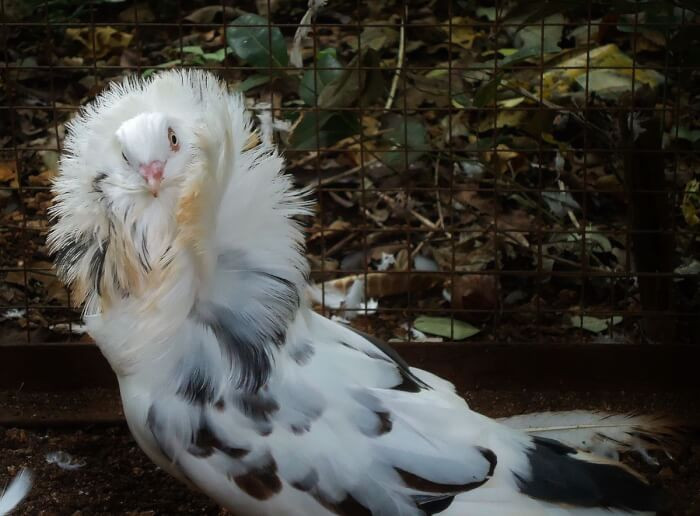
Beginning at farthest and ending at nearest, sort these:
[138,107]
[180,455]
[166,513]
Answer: [166,513] < [138,107] < [180,455]

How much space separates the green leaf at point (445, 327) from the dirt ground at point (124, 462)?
227mm

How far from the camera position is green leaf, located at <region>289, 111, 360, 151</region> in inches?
109

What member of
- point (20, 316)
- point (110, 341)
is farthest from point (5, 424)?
point (110, 341)

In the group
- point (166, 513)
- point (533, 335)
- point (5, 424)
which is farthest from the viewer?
point (533, 335)

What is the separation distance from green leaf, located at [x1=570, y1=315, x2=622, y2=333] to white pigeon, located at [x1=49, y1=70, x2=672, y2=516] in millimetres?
1001

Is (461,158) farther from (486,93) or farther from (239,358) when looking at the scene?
(239,358)

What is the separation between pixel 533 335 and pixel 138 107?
146cm

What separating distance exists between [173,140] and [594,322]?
61.1 inches

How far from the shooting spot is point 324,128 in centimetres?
279

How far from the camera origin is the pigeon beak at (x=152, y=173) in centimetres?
198

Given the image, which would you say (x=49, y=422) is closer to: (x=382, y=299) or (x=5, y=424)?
(x=5, y=424)

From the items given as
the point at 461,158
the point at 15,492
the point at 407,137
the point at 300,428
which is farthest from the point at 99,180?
the point at 461,158

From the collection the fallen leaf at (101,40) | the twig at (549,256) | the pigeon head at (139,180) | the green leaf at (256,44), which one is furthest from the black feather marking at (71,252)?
the fallen leaf at (101,40)

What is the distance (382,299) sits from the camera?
10.6 feet
